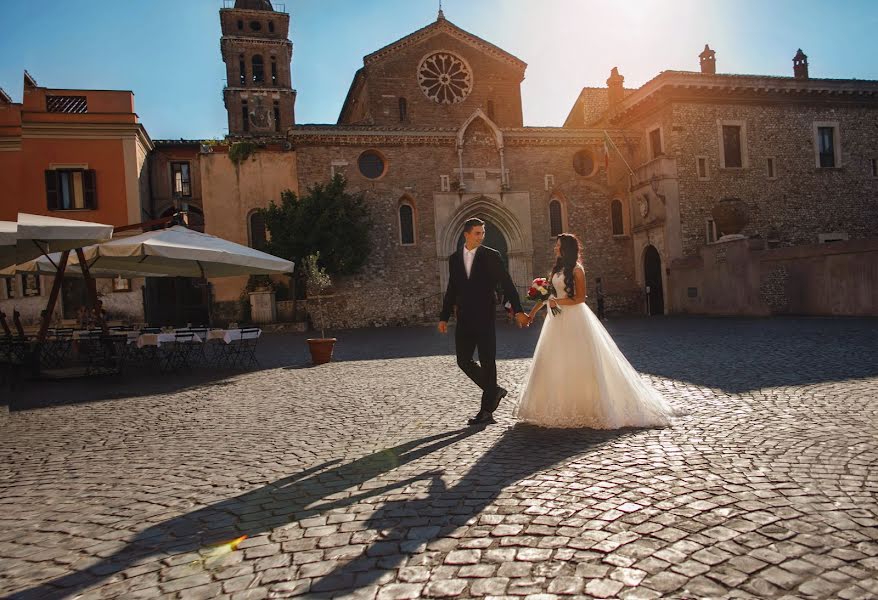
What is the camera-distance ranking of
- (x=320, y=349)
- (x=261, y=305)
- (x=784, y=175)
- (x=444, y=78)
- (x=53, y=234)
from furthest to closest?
(x=444, y=78) < (x=784, y=175) < (x=261, y=305) < (x=320, y=349) < (x=53, y=234)

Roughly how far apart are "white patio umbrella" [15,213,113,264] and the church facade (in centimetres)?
1444

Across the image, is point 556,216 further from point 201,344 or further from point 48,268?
point 48,268

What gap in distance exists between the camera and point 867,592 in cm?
215

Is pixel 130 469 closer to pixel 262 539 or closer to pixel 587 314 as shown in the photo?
pixel 262 539

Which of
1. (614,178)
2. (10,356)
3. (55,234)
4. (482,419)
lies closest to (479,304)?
(482,419)

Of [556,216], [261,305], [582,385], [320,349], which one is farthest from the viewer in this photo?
[556,216]

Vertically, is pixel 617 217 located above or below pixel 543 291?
above

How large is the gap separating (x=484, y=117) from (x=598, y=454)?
2264cm

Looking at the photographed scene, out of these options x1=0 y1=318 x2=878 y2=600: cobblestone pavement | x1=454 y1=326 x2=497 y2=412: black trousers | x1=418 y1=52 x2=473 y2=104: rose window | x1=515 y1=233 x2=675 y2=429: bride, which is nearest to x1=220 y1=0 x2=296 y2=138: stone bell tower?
x1=418 y1=52 x2=473 y2=104: rose window

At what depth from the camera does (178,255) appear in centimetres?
999

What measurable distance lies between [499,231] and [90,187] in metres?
17.0

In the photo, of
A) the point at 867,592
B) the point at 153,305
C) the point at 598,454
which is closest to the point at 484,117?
the point at 153,305

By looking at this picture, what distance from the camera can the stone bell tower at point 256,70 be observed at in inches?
1571

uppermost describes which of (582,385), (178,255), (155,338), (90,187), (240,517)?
(90,187)
